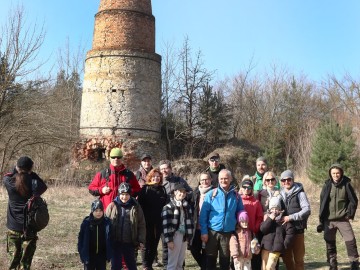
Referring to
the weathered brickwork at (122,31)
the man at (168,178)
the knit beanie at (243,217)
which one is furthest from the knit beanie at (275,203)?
the weathered brickwork at (122,31)

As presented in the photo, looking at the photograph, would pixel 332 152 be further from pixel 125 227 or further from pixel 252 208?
pixel 125 227

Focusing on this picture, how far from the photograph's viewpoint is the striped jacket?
16.6 feet

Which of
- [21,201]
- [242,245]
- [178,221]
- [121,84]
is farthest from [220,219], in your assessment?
[121,84]

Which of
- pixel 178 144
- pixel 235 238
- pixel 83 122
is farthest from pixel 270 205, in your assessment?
pixel 178 144

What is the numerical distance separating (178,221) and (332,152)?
1206 centimetres

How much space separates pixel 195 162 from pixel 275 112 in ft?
40.5

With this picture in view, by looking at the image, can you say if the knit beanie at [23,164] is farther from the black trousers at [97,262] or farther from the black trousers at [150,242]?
the black trousers at [150,242]

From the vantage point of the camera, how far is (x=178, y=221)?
16.8ft

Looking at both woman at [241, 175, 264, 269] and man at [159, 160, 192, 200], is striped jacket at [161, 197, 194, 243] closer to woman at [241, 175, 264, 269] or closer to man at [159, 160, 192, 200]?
man at [159, 160, 192, 200]

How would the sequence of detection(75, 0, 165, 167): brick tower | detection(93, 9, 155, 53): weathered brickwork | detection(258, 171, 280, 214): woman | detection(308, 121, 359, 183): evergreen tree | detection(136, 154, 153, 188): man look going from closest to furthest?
detection(258, 171, 280, 214): woman → detection(136, 154, 153, 188): man → detection(308, 121, 359, 183): evergreen tree → detection(75, 0, 165, 167): brick tower → detection(93, 9, 155, 53): weathered brickwork

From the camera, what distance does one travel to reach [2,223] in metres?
8.25

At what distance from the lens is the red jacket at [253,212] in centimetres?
516

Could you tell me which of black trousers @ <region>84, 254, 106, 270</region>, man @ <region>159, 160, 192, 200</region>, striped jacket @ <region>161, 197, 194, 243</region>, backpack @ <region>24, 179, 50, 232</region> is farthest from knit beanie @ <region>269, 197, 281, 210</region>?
backpack @ <region>24, 179, 50, 232</region>

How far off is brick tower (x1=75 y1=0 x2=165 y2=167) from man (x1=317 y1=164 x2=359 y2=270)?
12633 mm
